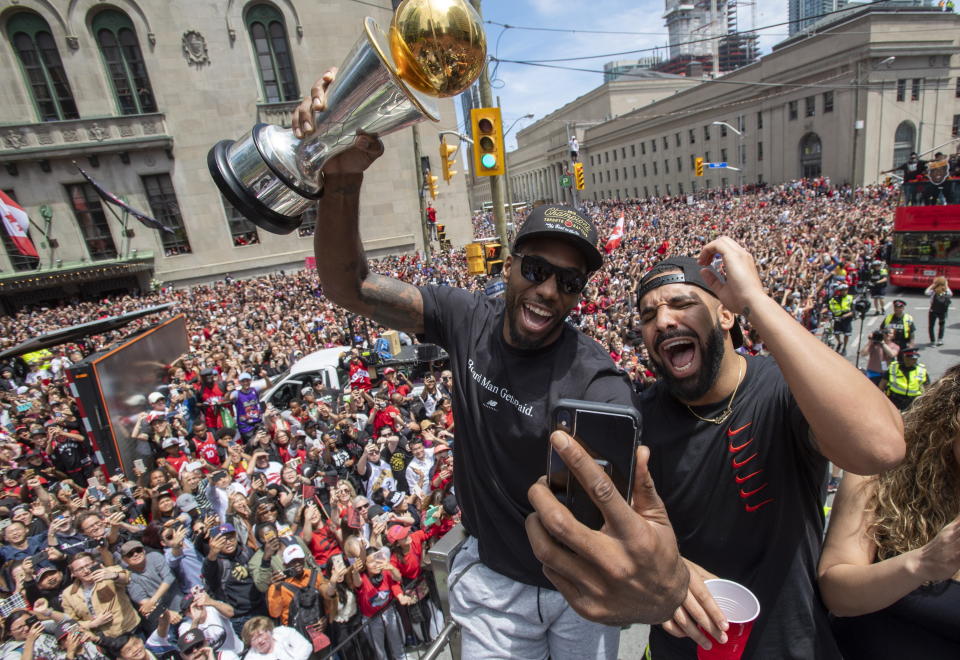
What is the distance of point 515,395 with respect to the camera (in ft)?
5.86

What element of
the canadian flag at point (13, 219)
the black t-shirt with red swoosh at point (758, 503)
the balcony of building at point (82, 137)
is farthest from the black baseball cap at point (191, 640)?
the balcony of building at point (82, 137)

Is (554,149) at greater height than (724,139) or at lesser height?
greater

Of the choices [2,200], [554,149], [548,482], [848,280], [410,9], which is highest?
[554,149]

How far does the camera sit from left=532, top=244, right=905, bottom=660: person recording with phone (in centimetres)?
159

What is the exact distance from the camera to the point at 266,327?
17.1m

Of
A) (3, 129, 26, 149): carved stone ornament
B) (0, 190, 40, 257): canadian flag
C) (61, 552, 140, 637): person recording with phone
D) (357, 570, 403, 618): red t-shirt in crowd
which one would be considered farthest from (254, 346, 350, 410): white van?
(3, 129, 26, 149): carved stone ornament


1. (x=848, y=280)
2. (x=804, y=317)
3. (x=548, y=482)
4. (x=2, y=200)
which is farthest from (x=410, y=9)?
(x=2, y=200)

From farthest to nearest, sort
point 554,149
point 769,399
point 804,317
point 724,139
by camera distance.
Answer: point 554,149, point 724,139, point 804,317, point 769,399

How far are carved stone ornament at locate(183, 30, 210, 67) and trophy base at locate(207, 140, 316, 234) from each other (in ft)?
111

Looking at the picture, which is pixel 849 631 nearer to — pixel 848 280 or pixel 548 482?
pixel 548 482

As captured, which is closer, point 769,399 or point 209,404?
point 769,399

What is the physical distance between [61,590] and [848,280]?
18.1m

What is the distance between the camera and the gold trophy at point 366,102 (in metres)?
1.45

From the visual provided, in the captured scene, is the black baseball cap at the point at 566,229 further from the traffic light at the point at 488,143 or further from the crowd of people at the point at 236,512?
the traffic light at the point at 488,143
